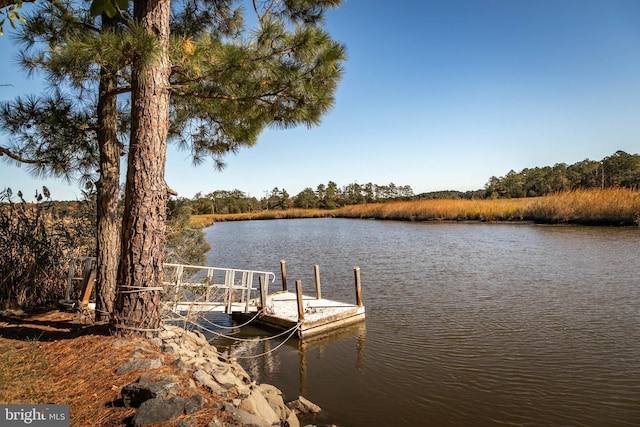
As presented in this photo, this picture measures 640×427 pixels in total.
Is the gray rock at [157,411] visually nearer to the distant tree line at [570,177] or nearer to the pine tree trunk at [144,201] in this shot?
the pine tree trunk at [144,201]

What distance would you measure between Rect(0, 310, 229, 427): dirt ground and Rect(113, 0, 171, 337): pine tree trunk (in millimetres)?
354

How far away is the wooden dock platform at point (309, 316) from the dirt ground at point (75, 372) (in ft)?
14.8

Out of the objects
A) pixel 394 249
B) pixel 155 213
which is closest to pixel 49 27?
pixel 155 213

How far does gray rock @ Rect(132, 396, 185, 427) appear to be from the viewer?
276 centimetres

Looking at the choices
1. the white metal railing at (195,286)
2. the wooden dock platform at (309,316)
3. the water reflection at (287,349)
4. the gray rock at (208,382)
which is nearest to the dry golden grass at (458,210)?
the white metal railing at (195,286)

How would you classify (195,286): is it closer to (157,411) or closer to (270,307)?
(270,307)

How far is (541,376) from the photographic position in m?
5.86

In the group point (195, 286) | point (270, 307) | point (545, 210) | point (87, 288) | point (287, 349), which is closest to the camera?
point (87, 288)

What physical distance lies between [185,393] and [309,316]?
220 inches

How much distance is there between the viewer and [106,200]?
207 inches

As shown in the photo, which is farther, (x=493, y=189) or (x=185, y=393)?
(x=493, y=189)

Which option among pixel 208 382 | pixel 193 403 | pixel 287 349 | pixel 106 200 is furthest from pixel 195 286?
pixel 193 403

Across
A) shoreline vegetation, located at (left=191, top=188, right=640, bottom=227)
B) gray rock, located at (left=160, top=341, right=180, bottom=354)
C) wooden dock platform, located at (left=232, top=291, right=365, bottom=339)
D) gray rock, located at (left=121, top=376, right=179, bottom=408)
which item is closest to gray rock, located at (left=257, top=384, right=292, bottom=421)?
gray rock, located at (left=160, top=341, right=180, bottom=354)

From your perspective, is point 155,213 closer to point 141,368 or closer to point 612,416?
point 141,368
